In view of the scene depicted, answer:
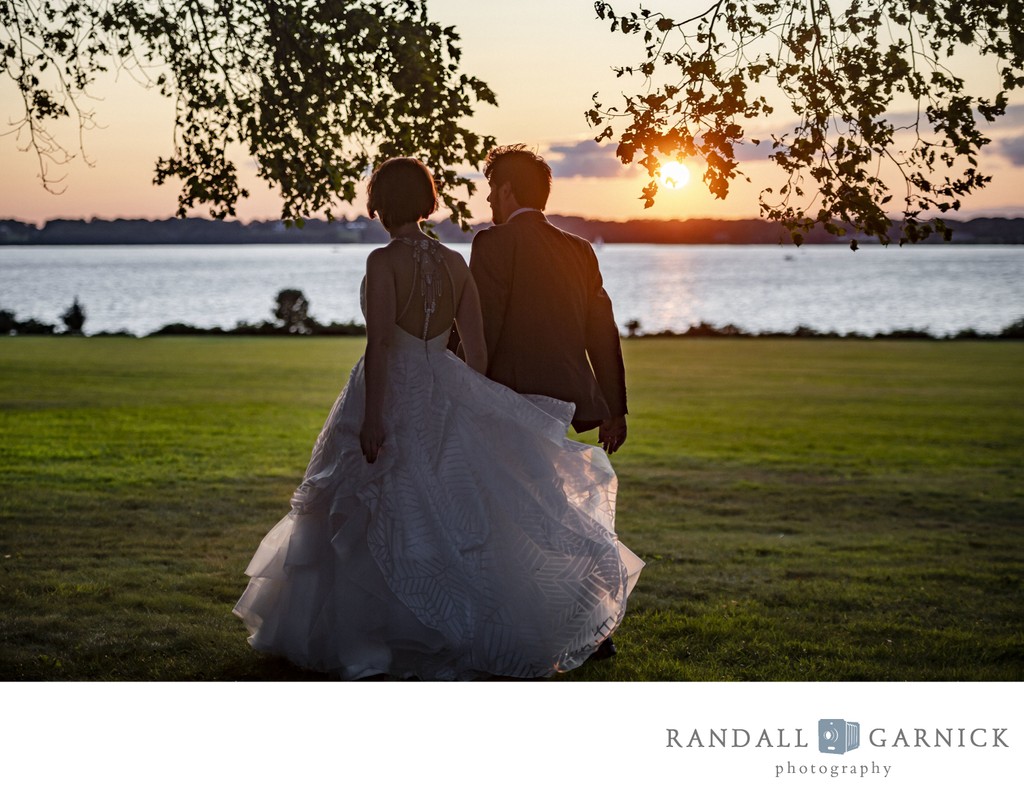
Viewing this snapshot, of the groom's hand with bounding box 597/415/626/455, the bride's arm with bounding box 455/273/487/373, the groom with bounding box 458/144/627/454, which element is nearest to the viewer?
the bride's arm with bounding box 455/273/487/373

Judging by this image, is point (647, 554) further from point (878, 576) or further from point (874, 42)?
point (874, 42)

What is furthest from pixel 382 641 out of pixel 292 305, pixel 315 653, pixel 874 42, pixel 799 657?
pixel 292 305

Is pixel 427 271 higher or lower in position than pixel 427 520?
higher

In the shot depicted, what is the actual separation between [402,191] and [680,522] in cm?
567

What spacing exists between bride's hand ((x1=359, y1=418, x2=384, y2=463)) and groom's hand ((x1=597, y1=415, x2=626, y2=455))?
3.81ft

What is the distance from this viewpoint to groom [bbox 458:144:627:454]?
520cm

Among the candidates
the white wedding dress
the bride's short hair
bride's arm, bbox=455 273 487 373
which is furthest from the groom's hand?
the bride's short hair

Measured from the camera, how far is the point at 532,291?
5.23 meters

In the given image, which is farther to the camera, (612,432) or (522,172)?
(612,432)
